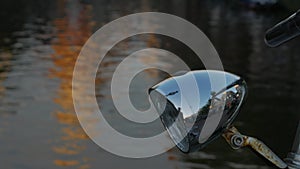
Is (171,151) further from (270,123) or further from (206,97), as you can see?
(206,97)

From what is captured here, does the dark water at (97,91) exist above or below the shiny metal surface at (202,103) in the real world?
below

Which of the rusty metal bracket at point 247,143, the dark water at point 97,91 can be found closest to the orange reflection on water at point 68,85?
the dark water at point 97,91

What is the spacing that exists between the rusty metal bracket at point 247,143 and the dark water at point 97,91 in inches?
161

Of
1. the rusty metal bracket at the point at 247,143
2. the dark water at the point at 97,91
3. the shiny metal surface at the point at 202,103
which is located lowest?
the dark water at the point at 97,91

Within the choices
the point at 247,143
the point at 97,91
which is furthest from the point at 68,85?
the point at 247,143

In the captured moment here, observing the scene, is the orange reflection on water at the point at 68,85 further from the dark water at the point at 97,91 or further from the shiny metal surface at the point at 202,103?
the shiny metal surface at the point at 202,103

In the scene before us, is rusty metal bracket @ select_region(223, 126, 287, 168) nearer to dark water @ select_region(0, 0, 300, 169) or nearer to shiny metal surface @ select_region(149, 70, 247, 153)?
shiny metal surface @ select_region(149, 70, 247, 153)

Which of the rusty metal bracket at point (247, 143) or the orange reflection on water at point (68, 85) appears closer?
the rusty metal bracket at point (247, 143)

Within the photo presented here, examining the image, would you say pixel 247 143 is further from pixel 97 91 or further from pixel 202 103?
pixel 97 91

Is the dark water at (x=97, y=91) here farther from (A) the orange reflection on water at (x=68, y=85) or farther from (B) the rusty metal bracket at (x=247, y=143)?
(B) the rusty metal bracket at (x=247, y=143)

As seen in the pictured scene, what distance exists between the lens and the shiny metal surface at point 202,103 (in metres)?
1.17

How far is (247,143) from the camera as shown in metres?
1.22

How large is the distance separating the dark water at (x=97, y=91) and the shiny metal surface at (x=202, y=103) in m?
4.11

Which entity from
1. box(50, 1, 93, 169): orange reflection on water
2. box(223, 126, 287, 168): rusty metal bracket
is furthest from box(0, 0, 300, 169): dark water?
box(223, 126, 287, 168): rusty metal bracket
